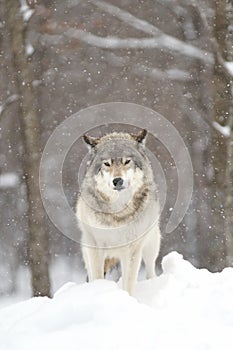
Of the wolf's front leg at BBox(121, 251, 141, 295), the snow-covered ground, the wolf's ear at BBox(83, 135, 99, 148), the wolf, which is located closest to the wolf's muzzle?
the wolf

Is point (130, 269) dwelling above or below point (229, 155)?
above

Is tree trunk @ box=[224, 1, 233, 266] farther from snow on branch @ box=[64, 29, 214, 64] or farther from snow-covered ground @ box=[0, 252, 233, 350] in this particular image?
snow-covered ground @ box=[0, 252, 233, 350]

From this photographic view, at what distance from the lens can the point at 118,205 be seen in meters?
5.75

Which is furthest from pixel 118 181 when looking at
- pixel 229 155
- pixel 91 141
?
pixel 229 155

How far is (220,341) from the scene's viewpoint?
3.67 m

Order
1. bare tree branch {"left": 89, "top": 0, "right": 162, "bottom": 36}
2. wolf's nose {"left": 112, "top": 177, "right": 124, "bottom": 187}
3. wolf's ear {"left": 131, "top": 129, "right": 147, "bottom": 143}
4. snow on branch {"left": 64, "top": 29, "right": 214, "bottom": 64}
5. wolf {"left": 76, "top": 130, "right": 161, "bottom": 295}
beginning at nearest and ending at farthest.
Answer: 1. wolf's nose {"left": 112, "top": 177, "right": 124, "bottom": 187}
2. wolf {"left": 76, "top": 130, "right": 161, "bottom": 295}
3. wolf's ear {"left": 131, "top": 129, "right": 147, "bottom": 143}
4. snow on branch {"left": 64, "top": 29, "right": 214, "bottom": 64}
5. bare tree branch {"left": 89, "top": 0, "right": 162, "bottom": 36}

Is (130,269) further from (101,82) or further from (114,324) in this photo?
(101,82)

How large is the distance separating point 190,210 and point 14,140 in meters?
3.35

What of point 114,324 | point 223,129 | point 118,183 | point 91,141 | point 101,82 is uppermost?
point 114,324

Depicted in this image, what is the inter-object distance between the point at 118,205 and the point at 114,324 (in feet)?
6.63

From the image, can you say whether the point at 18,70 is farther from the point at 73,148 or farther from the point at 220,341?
the point at 220,341

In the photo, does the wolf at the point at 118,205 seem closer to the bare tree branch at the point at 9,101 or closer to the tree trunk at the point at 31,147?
the tree trunk at the point at 31,147

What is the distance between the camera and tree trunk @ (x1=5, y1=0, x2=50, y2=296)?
10626 millimetres

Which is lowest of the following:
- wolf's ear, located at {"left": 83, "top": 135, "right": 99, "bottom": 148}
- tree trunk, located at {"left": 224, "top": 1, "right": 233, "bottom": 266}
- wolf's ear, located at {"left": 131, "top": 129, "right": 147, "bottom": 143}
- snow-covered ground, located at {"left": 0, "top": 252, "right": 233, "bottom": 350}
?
tree trunk, located at {"left": 224, "top": 1, "right": 233, "bottom": 266}
